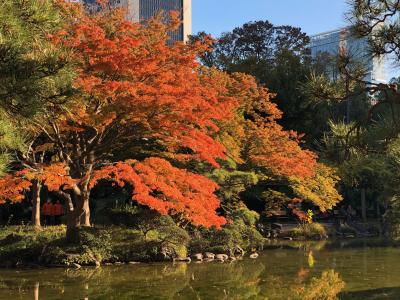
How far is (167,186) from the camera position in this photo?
11586mm

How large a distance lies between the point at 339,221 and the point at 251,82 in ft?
26.4

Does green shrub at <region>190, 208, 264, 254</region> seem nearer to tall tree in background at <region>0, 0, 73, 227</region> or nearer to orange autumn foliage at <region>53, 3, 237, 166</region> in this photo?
orange autumn foliage at <region>53, 3, 237, 166</region>

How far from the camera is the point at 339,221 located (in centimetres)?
2211

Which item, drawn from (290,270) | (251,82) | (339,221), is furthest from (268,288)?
(339,221)

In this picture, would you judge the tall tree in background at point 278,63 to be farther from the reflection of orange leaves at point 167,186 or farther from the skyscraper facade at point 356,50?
the skyscraper facade at point 356,50

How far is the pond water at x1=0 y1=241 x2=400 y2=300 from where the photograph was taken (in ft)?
27.7

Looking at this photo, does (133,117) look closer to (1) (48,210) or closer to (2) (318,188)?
(1) (48,210)

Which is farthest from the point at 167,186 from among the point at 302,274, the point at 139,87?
the point at 302,274

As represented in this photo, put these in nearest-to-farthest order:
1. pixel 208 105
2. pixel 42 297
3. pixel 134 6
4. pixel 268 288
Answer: pixel 42 297 → pixel 268 288 → pixel 208 105 → pixel 134 6

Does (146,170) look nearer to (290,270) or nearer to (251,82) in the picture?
(290,270)

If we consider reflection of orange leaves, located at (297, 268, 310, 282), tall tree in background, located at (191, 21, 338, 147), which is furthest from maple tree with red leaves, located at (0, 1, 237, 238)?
tall tree in background, located at (191, 21, 338, 147)

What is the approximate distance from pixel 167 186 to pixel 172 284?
273 cm

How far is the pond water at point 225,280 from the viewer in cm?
845

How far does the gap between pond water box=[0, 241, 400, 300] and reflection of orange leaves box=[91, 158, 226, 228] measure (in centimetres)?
132
